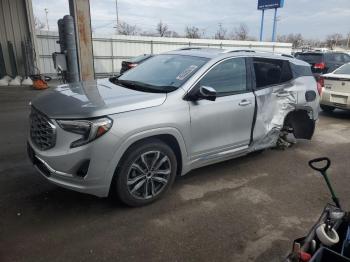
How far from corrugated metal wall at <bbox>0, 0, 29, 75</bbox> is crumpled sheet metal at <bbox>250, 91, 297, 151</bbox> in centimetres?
1263

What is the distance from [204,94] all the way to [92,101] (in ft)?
4.08

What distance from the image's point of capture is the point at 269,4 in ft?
101

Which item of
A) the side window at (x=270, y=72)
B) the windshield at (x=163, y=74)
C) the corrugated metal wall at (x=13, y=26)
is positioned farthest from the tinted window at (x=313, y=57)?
the corrugated metal wall at (x=13, y=26)

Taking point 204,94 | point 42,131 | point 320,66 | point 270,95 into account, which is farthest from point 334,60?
point 42,131

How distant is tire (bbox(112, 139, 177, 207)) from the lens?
3.29 metres

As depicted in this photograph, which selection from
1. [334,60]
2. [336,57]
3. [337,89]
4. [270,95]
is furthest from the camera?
[336,57]

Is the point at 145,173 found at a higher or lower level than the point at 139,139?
lower

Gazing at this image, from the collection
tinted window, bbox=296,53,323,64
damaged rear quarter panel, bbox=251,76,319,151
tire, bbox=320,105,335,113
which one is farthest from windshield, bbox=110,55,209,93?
tinted window, bbox=296,53,323,64

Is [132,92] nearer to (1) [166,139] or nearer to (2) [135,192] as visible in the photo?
(1) [166,139]

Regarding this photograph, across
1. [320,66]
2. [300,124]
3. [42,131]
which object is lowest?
[300,124]

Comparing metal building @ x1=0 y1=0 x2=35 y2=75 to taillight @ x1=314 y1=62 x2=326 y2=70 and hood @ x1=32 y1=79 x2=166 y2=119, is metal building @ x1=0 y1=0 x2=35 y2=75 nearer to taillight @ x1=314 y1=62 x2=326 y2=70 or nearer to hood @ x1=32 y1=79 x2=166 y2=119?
hood @ x1=32 y1=79 x2=166 y2=119

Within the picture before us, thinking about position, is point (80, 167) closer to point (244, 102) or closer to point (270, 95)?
point (244, 102)

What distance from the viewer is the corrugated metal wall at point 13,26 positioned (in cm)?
1334

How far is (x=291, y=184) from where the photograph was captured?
4367 mm
